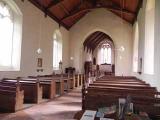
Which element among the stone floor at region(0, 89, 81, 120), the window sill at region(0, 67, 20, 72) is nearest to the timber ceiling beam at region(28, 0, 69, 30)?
the window sill at region(0, 67, 20, 72)

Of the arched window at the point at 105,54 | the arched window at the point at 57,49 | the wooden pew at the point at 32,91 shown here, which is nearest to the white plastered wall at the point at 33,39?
the arched window at the point at 57,49

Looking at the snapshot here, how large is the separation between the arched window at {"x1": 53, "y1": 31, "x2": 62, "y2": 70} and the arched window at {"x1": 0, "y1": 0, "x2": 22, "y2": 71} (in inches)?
182

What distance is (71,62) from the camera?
1625 cm

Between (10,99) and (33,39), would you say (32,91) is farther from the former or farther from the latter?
(33,39)

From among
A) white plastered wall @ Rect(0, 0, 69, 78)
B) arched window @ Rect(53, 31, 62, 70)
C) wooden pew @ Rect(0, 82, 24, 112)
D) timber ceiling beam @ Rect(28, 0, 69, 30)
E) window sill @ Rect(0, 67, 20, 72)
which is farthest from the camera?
arched window @ Rect(53, 31, 62, 70)

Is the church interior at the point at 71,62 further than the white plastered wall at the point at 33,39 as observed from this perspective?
No

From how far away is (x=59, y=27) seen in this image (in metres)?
14.3

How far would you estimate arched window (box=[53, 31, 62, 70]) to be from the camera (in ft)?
45.8

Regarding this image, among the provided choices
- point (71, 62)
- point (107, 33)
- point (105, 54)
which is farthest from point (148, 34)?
point (105, 54)

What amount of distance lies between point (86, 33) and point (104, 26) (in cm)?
135

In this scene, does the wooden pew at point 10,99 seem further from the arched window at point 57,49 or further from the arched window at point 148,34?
the arched window at point 57,49

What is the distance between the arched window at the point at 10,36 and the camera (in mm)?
8672

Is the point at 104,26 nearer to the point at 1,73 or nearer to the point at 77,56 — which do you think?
the point at 77,56

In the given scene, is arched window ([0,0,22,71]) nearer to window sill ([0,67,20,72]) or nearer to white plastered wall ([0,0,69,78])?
window sill ([0,67,20,72])
